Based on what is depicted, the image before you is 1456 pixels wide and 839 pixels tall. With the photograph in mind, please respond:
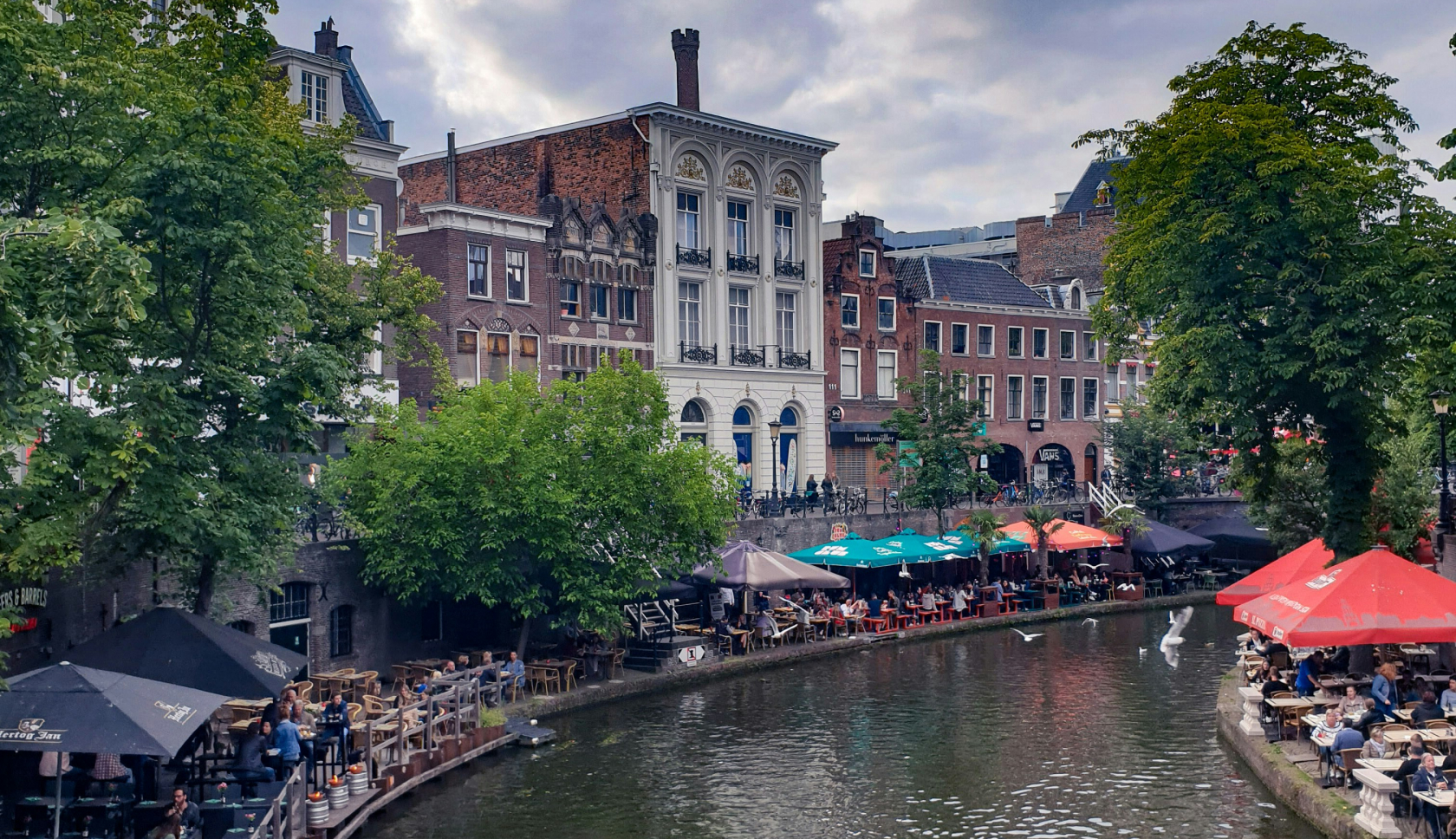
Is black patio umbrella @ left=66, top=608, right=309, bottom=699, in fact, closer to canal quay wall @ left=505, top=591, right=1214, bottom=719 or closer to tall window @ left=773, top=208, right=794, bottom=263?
canal quay wall @ left=505, top=591, right=1214, bottom=719

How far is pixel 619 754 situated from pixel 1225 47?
17960mm

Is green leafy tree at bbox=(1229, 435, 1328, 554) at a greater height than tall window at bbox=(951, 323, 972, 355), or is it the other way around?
tall window at bbox=(951, 323, 972, 355)

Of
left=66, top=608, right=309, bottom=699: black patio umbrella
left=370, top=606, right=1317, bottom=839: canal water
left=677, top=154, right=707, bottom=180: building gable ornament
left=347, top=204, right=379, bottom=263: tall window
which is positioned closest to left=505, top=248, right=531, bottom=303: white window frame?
left=347, top=204, right=379, bottom=263: tall window

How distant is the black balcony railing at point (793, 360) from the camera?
53.6 metres

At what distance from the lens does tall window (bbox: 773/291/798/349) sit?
53719mm

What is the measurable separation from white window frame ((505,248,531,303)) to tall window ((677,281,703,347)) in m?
7.11

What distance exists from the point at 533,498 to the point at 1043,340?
40.5 meters

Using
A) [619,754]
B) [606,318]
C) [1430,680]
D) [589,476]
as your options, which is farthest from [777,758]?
[606,318]

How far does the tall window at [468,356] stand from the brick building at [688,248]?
273 centimetres

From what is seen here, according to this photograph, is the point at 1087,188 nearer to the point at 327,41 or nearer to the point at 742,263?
the point at 742,263

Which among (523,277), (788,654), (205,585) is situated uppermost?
(523,277)

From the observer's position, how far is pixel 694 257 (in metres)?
50.1

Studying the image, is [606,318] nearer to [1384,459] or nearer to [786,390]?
[786,390]

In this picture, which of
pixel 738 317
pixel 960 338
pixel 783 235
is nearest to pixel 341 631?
pixel 738 317
